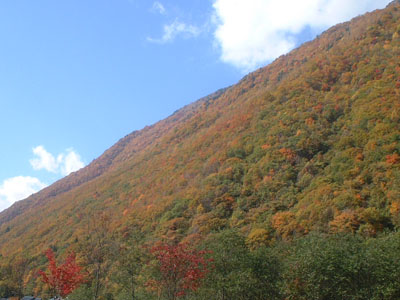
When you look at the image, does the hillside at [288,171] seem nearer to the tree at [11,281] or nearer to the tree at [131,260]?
the tree at [11,281]

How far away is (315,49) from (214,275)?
265 ft

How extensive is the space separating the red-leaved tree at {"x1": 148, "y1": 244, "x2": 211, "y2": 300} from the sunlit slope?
1515 centimetres

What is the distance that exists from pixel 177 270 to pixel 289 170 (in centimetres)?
2891

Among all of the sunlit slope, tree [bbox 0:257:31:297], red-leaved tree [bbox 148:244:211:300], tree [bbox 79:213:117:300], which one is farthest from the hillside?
red-leaved tree [bbox 148:244:211:300]

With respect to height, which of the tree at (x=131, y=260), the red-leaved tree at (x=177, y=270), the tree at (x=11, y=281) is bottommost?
the red-leaved tree at (x=177, y=270)

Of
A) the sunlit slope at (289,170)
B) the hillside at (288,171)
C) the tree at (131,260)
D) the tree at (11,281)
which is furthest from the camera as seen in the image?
the tree at (11,281)

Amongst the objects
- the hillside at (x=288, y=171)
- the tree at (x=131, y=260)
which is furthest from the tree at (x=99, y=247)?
the hillside at (x=288, y=171)

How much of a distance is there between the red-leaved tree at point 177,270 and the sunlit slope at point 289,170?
1515 cm

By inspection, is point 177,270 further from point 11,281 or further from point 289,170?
point 11,281

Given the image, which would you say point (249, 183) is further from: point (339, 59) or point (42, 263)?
point (42, 263)

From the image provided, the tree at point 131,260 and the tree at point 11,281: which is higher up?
the tree at point 11,281

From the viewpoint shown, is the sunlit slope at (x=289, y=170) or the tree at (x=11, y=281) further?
the tree at (x=11, y=281)

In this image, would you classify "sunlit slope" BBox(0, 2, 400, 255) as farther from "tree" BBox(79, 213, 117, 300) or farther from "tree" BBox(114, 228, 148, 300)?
"tree" BBox(114, 228, 148, 300)

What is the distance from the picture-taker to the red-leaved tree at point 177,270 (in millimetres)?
18578
